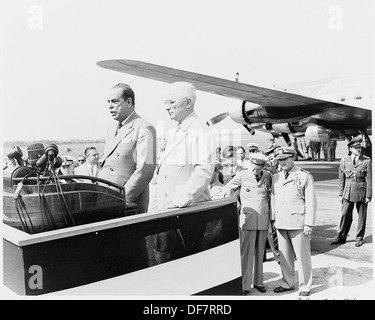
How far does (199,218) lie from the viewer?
264cm

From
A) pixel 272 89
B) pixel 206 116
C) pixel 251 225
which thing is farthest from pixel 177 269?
pixel 272 89

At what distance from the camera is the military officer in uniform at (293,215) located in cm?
300

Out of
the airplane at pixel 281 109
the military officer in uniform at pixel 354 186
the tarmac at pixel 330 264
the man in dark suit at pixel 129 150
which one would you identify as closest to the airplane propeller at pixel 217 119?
the airplane at pixel 281 109

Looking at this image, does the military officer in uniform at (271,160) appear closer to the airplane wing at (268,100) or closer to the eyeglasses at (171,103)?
the airplane wing at (268,100)

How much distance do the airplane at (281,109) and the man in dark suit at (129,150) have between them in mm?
251

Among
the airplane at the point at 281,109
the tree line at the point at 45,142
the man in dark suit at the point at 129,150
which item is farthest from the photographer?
the airplane at the point at 281,109

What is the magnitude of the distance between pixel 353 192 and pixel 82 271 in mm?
2635

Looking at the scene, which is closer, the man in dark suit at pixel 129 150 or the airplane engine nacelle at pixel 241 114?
the man in dark suit at pixel 129 150

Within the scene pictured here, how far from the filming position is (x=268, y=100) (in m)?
4.50

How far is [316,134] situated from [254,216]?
152cm

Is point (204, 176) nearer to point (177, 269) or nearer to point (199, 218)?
point (199, 218)

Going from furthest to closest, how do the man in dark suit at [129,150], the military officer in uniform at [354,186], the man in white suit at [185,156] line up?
the military officer in uniform at [354,186] → the man in dark suit at [129,150] → the man in white suit at [185,156]

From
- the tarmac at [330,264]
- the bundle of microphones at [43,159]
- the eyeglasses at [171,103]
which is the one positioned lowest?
the tarmac at [330,264]
